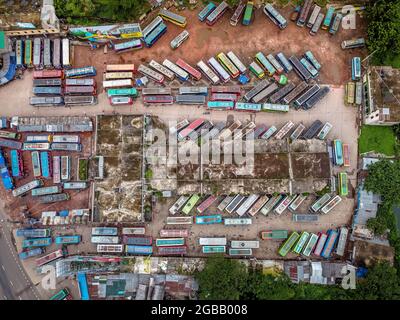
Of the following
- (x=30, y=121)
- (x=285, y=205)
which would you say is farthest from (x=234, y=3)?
(x=30, y=121)

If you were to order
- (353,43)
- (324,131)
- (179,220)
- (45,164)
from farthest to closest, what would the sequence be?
1. (353,43)
2. (324,131)
3. (45,164)
4. (179,220)

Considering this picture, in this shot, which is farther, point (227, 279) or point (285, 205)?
point (285, 205)

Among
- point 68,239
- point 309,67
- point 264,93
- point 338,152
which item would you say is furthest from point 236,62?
point 68,239

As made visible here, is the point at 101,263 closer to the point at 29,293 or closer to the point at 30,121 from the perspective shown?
the point at 29,293

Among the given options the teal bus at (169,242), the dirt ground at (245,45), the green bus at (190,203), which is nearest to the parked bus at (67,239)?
the teal bus at (169,242)

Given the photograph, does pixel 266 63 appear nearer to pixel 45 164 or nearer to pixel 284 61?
pixel 284 61

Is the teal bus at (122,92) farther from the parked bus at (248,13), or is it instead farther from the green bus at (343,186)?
the green bus at (343,186)

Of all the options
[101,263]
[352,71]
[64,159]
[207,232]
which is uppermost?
[352,71]
